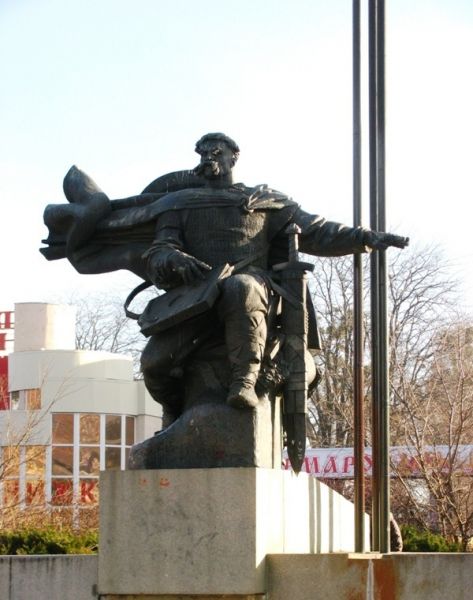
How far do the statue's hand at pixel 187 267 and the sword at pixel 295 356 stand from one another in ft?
1.66

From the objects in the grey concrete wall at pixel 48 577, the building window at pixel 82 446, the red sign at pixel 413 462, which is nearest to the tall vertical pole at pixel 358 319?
the grey concrete wall at pixel 48 577

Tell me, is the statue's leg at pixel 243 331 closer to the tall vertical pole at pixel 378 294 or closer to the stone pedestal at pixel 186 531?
the stone pedestal at pixel 186 531

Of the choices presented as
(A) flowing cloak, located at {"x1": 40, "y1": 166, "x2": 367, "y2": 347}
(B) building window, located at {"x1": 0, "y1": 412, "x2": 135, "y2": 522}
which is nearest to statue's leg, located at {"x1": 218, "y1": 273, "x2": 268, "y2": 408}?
(A) flowing cloak, located at {"x1": 40, "y1": 166, "x2": 367, "y2": 347}

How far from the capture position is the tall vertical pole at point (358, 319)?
9969mm

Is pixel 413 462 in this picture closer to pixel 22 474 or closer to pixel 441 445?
pixel 441 445

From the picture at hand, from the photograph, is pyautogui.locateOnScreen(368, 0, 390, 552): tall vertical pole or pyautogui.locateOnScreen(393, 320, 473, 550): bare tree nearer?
pyautogui.locateOnScreen(368, 0, 390, 552): tall vertical pole

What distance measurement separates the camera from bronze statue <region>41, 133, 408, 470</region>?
9.32 metres

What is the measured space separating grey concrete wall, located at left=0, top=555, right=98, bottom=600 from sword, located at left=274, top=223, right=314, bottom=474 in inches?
56.0

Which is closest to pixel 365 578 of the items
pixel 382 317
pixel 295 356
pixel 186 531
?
pixel 186 531

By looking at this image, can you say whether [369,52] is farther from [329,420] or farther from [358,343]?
[329,420]

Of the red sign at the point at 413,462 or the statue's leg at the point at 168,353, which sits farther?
the red sign at the point at 413,462

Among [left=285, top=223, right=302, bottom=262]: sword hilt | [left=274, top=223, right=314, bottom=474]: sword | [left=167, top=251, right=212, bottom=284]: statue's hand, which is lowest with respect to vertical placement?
[left=274, top=223, right=314, bottom=474]: sword

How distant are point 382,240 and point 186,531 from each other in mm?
2312

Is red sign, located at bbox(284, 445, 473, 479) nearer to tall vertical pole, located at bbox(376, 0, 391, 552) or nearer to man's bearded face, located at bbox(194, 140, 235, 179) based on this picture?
tall vertical pole, located at bbox(376, 0, 391, 552)
